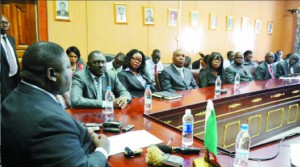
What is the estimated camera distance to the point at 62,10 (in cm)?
480

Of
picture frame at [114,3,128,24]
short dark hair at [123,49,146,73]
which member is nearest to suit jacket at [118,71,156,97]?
short dark hair at [123,49,146,73]

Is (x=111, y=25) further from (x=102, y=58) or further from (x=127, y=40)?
(x=102, y=58)

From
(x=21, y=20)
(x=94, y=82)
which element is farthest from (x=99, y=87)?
(x=21, y=20)

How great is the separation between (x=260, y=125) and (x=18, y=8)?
4294mm

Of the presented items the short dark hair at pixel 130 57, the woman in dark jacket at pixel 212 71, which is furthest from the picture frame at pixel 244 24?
the short dark hair at pixel 130 57

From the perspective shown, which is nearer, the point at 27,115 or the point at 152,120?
the point at 27,115

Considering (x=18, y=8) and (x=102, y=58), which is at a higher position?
(x=18, y=8)

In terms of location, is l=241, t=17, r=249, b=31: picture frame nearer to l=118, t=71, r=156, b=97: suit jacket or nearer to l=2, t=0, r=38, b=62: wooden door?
l=118, t=71, r=156, b=97: suit jacket

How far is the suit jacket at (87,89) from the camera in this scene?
2186 mm

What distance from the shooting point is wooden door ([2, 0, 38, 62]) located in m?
4.29

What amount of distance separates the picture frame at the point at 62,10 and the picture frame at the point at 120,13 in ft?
3.33

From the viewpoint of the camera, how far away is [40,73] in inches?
42.8

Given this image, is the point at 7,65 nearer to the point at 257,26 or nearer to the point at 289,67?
the point at 289,67

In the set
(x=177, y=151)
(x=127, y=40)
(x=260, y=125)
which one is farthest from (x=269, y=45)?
(x=177, y=151)
